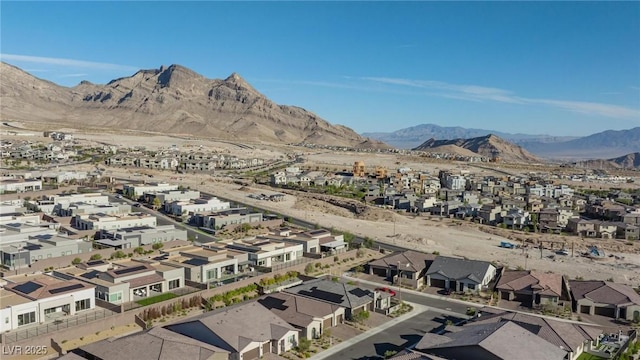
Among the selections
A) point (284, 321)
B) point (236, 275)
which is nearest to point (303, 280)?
point (236, 275)

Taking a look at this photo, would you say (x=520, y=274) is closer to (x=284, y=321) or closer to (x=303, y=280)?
(x=303, y=280)

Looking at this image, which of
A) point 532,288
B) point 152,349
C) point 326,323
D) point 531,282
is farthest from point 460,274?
point 152,349

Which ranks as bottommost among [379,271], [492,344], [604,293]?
[379,271]

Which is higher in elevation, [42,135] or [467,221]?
[42,135]

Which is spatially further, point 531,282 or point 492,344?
point 531,282

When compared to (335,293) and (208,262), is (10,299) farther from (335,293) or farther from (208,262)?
(335,293)

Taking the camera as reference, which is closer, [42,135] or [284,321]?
[284,321]
